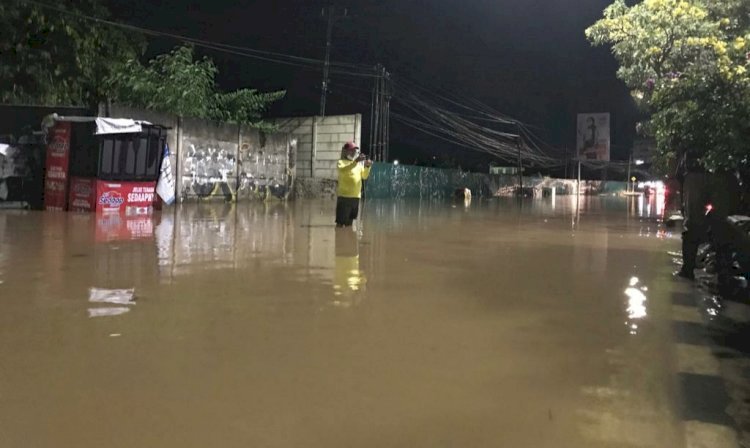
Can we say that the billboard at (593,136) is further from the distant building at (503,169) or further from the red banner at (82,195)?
the red banner at (82,195)

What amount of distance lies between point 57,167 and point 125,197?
1608mm

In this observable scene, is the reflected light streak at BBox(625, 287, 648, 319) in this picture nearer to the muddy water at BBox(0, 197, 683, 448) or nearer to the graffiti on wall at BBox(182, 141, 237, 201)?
the muddy water at BBox(0, 197, 683, 448)

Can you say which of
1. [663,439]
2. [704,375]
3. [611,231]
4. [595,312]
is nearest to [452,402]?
[663,439]

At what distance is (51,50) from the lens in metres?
18.2

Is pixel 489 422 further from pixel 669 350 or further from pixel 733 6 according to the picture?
pixel 733 6

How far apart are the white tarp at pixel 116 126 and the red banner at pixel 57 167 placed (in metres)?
1.08

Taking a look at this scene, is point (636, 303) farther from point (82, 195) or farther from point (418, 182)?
point (418, 182)

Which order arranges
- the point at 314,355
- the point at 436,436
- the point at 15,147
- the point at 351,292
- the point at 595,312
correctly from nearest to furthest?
1. the point at 436,436
2. the point at 314,355
3. the point at 595,312
4. the point at 351,292
5. the point at 15,147

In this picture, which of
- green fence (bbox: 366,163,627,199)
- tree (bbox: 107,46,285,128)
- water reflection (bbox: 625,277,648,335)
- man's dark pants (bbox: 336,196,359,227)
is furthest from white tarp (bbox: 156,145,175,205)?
green fence (bbox: 366,163,627,199)

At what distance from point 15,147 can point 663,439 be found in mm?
15582

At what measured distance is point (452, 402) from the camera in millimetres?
3105

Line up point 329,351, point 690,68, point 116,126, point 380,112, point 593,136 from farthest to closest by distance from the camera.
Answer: point 593,136, point 380,112, point 116,126, point 690,68, point 329,351

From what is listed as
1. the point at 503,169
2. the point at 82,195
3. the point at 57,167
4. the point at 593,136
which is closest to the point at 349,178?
the point at 82,195

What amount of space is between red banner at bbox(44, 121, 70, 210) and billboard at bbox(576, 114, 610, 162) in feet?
148
